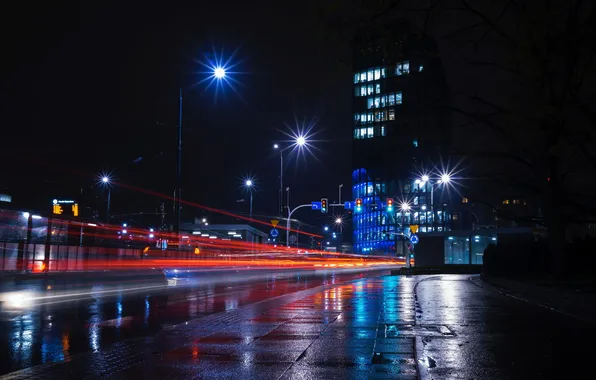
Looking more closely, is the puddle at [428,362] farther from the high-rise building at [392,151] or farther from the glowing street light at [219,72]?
the high-rise building at [392,151]

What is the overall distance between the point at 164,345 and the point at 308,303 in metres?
9.78

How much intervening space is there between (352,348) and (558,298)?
1097 cm

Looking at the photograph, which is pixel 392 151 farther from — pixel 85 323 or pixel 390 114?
pixel 85 323

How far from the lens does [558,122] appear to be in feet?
61.3

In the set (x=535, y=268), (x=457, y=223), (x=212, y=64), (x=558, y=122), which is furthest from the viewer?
(x=457, y=223)

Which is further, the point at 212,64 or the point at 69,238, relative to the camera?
the point at 69,238

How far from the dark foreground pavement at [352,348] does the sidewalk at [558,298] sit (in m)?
0.60

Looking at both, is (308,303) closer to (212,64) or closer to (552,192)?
(212,64)

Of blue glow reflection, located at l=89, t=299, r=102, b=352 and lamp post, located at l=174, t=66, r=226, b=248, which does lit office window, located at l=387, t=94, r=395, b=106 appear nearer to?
lamp post, located at l=174, t=66, r=226, b=248

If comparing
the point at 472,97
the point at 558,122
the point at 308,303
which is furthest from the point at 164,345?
the point at 472,97

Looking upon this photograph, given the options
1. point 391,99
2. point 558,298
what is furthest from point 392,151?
point 558,298

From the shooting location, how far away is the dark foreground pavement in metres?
8.45

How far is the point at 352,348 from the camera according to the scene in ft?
34.5

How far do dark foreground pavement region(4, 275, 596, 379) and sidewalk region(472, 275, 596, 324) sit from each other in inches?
23.6
